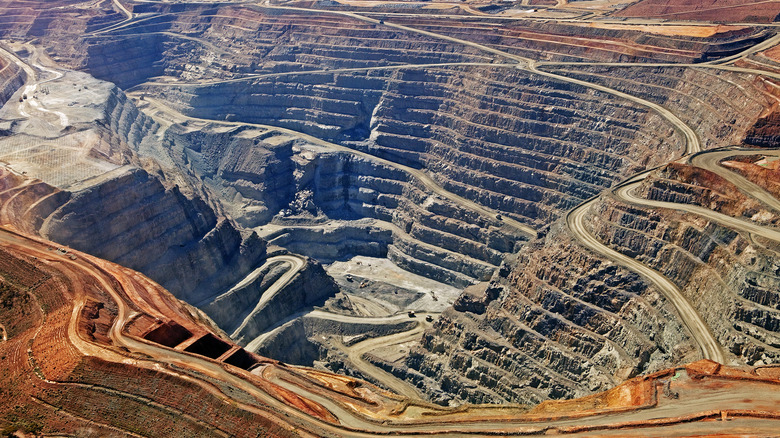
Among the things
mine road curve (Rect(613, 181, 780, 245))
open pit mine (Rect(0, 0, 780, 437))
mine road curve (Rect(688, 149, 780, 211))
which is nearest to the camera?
open pit mine (Rect(0, 0, 780, 437))

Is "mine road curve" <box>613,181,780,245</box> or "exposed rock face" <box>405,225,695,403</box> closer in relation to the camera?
"mine road curve" <box>613,181,780,245</box>

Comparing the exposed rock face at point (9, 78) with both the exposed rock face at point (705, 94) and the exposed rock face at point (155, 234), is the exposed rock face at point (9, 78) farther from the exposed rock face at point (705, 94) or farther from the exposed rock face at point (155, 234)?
the exposed rock face at point (705, 94)

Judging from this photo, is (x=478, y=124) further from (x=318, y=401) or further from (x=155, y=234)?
(x=318, y=401)

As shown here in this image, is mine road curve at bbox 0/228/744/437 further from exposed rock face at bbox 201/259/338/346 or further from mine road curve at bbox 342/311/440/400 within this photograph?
exposed rock face at bbox 201/259/338/346

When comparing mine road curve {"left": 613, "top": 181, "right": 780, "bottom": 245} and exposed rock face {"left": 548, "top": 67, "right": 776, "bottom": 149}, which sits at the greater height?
exposed rock face {"left": 548, "top": 67, "right": 776, "bottom": 149}

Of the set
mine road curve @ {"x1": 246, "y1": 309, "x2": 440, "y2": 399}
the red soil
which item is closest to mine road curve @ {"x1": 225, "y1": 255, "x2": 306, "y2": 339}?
mine road curve @ {"x1": 246, "y1": 309, "x2": 440, "y2": 399}

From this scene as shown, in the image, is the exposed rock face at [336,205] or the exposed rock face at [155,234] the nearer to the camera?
the exposed rock face at [155,234]

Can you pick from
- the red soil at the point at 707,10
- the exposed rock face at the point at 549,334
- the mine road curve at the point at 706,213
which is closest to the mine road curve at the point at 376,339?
the exposed rock face at the point at 549,334

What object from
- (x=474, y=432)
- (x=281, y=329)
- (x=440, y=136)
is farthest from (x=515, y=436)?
(x=440, y=136)

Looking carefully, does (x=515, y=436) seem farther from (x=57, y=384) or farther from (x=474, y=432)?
(x=57, y=384)
